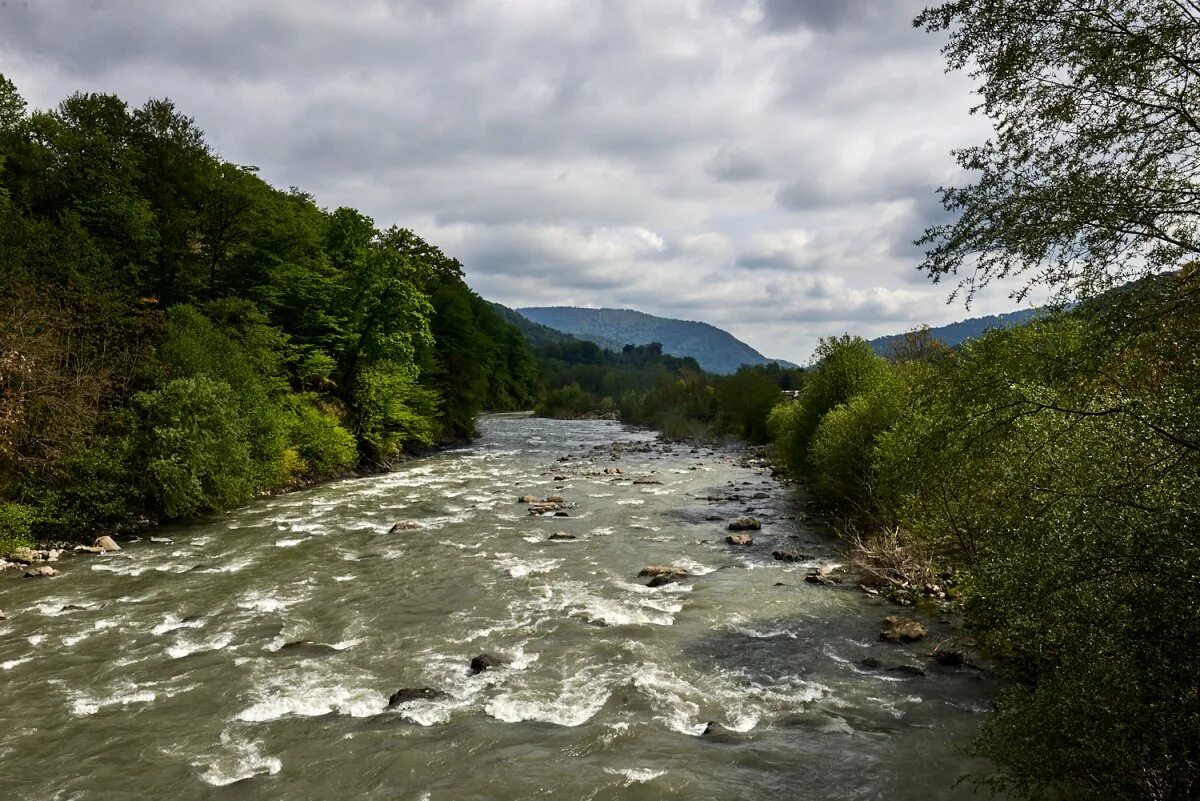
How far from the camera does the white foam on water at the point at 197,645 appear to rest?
1184 cm

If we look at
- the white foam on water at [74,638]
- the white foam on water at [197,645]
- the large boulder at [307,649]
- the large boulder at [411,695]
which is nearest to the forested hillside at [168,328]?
the white foam on water at [74,638]

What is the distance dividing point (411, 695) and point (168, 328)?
67.7 feet

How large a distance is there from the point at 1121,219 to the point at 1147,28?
182cm

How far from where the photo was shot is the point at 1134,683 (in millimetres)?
5387

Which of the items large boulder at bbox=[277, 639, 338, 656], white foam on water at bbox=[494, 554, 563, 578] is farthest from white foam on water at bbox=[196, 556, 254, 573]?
white foam on water at bbox=[494, 554, 563, 578]

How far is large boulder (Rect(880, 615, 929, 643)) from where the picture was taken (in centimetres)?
1283

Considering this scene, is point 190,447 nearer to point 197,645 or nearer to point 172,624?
point 172,624

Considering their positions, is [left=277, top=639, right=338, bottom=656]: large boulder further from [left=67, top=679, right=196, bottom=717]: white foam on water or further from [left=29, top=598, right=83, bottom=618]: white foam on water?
[left=29, top=598, right=83, bottom=618]: white foam on water

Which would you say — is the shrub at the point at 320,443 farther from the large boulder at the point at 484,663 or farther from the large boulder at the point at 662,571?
the large boulder at the point at 484,663

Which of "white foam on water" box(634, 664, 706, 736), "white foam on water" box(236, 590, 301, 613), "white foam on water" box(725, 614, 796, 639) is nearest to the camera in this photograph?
"white foam on water" box(634, 664, 706, 736)

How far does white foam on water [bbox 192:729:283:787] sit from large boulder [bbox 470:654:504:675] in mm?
3518

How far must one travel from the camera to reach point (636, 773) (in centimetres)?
821

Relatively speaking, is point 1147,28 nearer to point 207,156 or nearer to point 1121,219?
point 1121,219

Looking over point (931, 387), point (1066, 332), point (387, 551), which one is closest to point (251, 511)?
point (387, 551)
